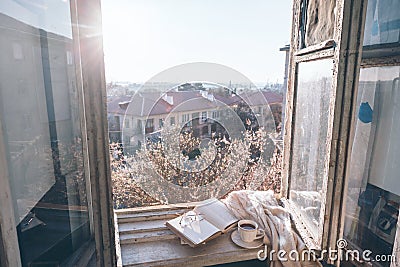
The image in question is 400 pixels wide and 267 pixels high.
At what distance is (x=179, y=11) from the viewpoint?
1.93m

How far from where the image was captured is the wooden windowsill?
112 centimetres

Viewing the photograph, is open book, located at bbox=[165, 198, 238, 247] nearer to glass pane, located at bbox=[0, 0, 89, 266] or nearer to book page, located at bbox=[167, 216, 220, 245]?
book page, located at bbox=[167, 216, 220, 245]

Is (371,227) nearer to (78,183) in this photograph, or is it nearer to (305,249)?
(305,249)

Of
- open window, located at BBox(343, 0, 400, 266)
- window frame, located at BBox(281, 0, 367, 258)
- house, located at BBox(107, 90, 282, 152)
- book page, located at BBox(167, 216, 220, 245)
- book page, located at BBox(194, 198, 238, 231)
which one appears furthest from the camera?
house, located at BBox(107, 90, 282, 152)

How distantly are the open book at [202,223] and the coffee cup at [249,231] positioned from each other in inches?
2.5

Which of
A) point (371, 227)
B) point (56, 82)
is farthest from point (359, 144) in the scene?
point (56, 82)

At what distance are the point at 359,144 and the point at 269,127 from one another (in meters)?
1.27

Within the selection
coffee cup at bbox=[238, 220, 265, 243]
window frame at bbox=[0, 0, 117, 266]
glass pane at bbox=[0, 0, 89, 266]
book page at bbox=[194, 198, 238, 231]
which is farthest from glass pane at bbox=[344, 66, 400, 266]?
glass pane at bbox=[0, 0, 89, 266]

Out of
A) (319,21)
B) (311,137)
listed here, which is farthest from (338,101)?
(319,21)

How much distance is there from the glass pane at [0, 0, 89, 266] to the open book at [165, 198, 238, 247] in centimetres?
44

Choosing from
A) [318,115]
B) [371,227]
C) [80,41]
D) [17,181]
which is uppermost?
[80,41]

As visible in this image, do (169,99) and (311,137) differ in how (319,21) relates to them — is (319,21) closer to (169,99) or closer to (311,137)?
(311,137)

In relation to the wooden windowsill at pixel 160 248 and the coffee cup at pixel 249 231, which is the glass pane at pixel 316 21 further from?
the wooden windowsill at pixel 160 248

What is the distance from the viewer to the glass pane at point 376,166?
1031 mm
